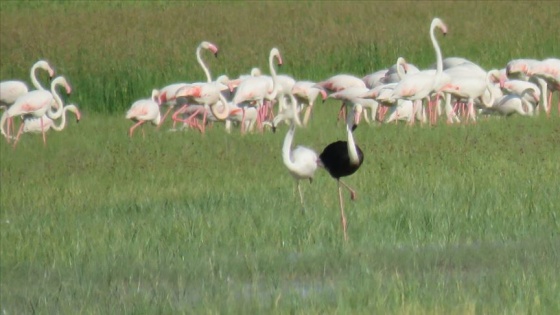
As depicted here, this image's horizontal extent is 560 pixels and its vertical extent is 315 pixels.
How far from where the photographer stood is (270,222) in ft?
34.0

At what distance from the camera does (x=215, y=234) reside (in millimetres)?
10078

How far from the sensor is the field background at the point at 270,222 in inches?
301

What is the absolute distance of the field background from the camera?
7.64 meters

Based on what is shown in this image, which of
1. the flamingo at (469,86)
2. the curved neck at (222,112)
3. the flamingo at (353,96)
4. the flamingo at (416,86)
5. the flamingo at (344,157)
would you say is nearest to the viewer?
the flamingo at (344,157)

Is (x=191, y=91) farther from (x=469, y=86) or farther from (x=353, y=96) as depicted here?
(x=469, y=86)

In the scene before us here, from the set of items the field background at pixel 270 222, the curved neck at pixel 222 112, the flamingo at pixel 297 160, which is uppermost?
the curved neck at pixel 222 112

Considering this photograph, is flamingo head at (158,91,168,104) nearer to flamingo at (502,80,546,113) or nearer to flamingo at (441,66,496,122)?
flamingo at (441,66,496,122)

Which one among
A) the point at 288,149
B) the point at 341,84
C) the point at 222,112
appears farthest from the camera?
the point at 222,112

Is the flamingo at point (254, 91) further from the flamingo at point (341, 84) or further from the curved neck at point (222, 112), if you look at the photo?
the flamingo at point (341, 84)

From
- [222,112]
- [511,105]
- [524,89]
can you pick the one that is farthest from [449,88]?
[222,112]

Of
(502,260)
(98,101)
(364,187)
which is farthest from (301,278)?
(98,101)

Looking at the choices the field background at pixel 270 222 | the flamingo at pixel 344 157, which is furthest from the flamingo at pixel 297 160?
the flamingo at pixel 344 157

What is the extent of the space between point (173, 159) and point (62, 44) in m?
13.4

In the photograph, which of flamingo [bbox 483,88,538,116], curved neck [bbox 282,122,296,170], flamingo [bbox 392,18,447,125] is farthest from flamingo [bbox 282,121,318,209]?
flamingo [bbox 483,88,538,116]
